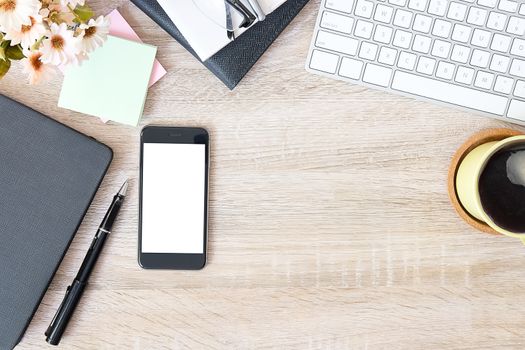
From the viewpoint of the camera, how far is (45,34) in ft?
1.91

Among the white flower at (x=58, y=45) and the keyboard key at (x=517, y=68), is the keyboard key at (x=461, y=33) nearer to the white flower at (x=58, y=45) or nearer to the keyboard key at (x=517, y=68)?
the keyboard key at (x=517, y=68)

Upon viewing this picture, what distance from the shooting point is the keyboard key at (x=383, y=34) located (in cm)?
69

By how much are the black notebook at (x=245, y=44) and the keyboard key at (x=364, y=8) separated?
0.19ft

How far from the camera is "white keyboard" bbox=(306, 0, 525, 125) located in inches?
27.2

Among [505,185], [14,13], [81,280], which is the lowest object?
[81,280]

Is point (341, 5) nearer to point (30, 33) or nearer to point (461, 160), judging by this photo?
point (461, 160)

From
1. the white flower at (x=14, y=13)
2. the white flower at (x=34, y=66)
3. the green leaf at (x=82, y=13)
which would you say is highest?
the white flower at (x=14, y=13)

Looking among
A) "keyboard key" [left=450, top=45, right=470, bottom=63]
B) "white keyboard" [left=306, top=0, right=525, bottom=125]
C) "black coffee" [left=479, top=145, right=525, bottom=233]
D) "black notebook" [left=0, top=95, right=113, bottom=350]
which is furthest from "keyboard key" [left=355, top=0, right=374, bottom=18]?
"black notebook" [left=0, top=95, right=113, bottom=350]

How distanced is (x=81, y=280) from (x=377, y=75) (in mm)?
406

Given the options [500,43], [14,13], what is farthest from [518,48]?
[14,13]

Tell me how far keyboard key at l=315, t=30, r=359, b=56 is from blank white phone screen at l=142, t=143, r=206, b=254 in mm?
180

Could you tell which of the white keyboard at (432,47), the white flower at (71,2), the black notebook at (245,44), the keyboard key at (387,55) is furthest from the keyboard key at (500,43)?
the white flower at (71,2)

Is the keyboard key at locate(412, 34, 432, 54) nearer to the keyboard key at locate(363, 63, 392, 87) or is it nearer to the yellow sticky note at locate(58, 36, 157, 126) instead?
the keyboard key at locate(363, 63, 392, 87)

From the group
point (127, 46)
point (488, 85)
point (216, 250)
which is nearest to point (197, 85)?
point (127, 46)
